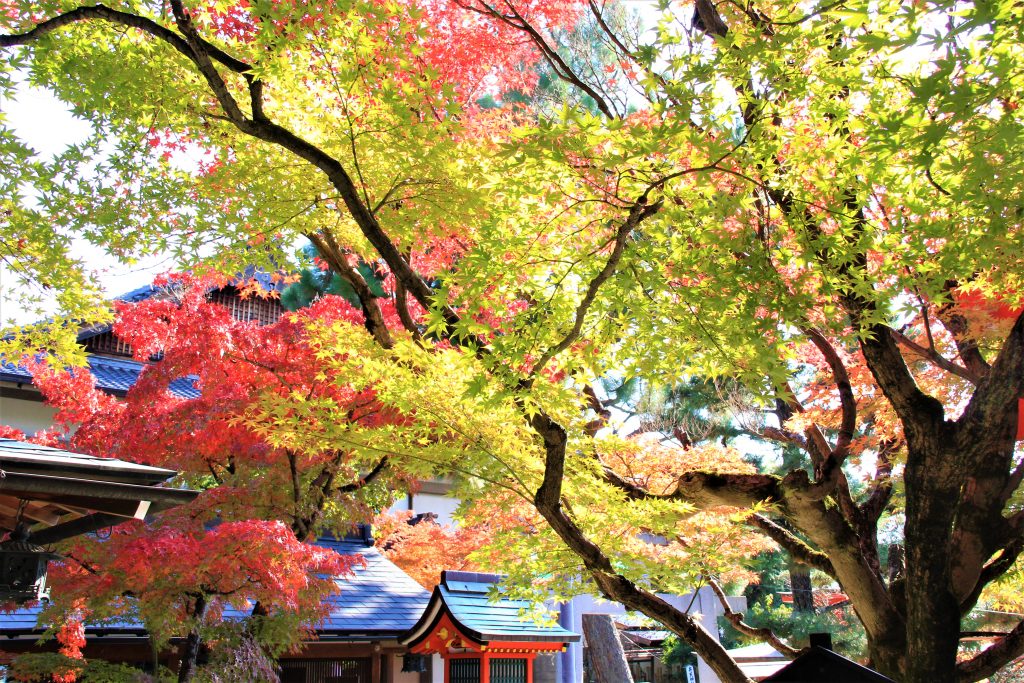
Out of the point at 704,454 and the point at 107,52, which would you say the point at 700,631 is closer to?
the point at 704,454

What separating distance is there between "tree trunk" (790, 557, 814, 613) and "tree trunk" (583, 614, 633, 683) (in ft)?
21.8

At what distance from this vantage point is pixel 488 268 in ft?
14.8

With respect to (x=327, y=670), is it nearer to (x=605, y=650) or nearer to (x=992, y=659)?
(x=605, y=650)

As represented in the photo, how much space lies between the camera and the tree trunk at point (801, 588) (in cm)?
2103

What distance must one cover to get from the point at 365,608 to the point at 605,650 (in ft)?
23.1

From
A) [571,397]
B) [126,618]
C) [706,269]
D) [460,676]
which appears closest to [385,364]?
[571,397]

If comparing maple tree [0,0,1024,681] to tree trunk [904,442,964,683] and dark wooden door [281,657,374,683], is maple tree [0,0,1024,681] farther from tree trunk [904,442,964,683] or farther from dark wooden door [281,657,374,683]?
dark wooden door [281,657,374,683]

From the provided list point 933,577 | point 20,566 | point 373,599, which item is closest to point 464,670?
point 373,599

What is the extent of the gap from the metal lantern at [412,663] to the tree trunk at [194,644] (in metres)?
Answer: 4.04

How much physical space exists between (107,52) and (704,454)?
6.68 metres

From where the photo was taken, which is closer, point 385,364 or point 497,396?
point 497,396

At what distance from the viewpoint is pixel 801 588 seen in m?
21.3

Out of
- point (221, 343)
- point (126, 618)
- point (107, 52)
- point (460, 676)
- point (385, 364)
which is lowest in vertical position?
point (460, 676)

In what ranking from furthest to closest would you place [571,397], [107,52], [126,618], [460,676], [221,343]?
[460,676], [221,343], [126,618], [107,52], [571,397]
